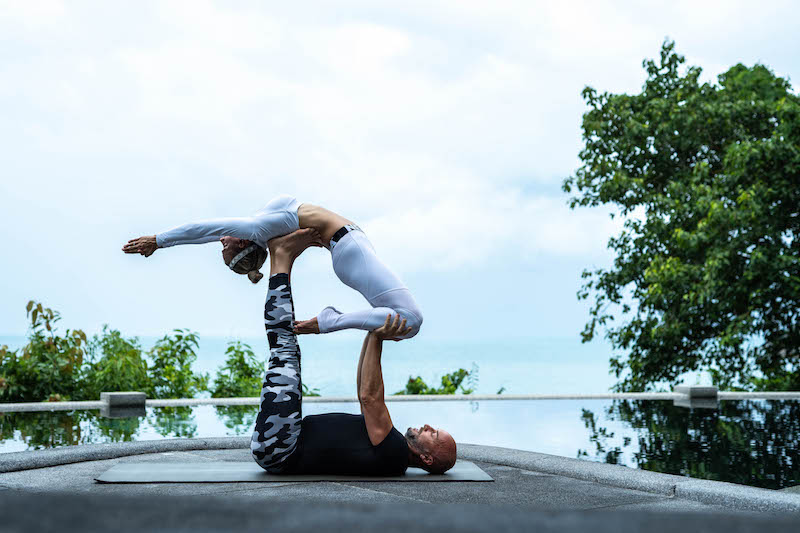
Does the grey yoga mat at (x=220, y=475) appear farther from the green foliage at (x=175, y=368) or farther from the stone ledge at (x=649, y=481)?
the green foliage at (x=175, y=368)

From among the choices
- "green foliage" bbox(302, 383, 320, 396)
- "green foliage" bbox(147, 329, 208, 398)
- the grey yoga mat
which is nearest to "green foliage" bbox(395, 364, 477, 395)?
"green foliage" bbox(302, 383, 320, 396)

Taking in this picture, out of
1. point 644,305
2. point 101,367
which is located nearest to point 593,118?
point 644,305

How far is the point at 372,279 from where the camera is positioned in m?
4.91

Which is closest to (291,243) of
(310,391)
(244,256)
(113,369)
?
(244,256)

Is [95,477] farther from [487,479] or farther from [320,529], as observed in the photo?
[320,529]

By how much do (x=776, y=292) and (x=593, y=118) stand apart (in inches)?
197

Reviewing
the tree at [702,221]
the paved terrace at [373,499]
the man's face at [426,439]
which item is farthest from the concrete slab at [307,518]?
the tree at [702,221]

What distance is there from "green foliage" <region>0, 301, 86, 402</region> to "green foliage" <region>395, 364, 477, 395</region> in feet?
15.7

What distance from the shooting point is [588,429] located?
780cm

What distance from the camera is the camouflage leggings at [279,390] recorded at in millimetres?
4664

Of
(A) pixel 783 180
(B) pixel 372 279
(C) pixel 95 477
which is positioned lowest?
(C) pixel 95 477

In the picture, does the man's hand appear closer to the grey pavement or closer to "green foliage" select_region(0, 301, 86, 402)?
the grey pavement

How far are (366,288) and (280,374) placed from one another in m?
0.76

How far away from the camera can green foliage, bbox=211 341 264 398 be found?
11.9 meters
